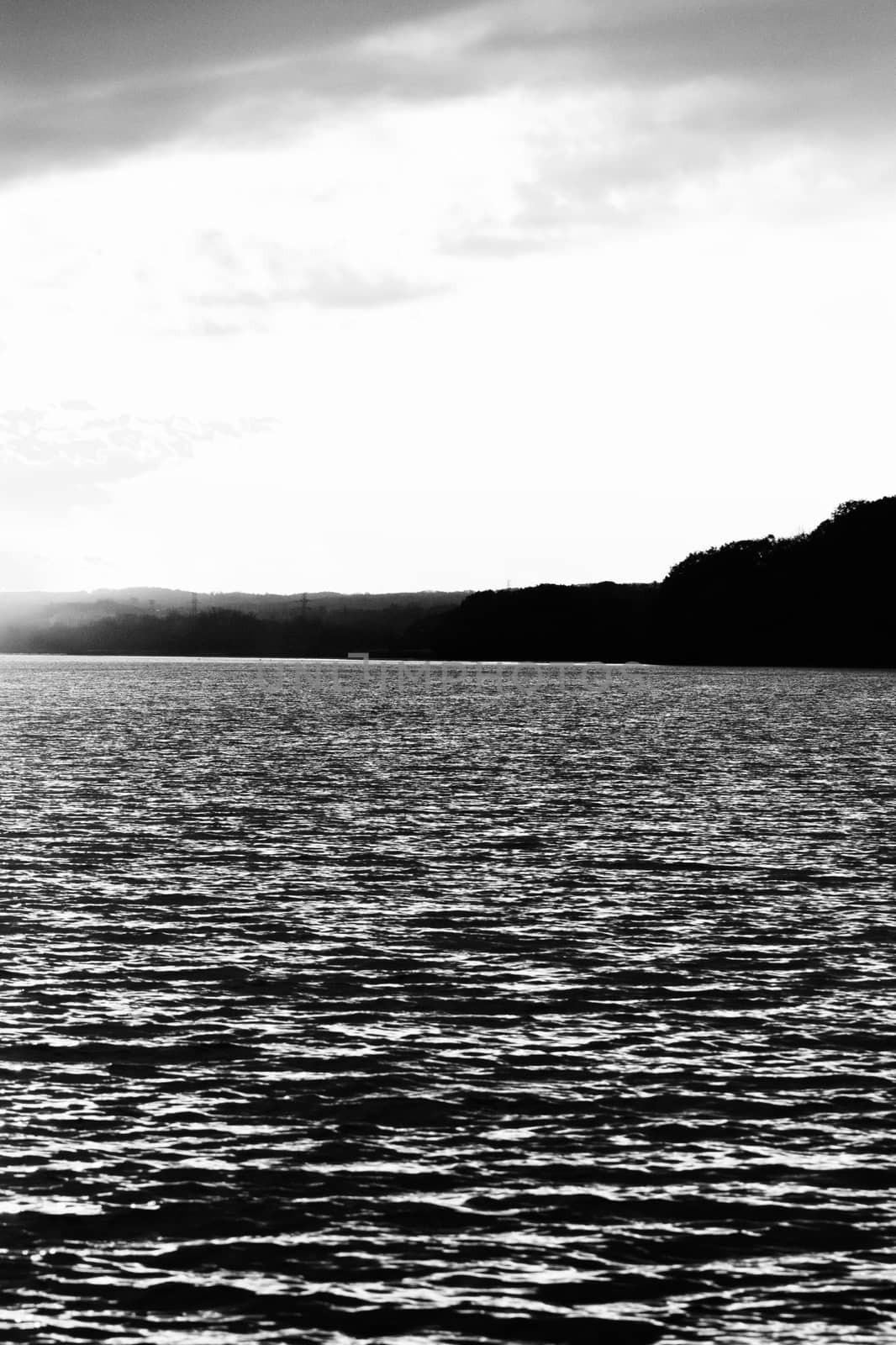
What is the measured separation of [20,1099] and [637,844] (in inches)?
1226

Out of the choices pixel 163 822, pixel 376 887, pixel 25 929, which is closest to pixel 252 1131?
pixel 25 929

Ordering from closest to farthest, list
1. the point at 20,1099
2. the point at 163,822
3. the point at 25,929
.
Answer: the point at 20,1099, the point at 25,929, the point at 163,822

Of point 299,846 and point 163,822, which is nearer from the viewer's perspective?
point 299,846

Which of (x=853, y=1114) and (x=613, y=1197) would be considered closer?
(x=613, y=1197)

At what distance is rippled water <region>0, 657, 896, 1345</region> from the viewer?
45.9ft

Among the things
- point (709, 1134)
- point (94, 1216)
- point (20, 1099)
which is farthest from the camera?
point (20, 1099)

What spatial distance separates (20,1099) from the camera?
19969 mm

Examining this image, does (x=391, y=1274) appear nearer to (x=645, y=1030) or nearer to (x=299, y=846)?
(x=645, y=1030)

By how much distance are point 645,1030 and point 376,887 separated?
15789 millimetres

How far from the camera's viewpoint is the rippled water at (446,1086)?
45.9 ft

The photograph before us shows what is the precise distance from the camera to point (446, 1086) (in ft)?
68.1

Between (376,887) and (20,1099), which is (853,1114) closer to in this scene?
(20,1099)

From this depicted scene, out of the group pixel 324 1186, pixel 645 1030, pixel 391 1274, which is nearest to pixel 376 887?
pixel 645 1030

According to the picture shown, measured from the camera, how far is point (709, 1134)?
18.7 m
